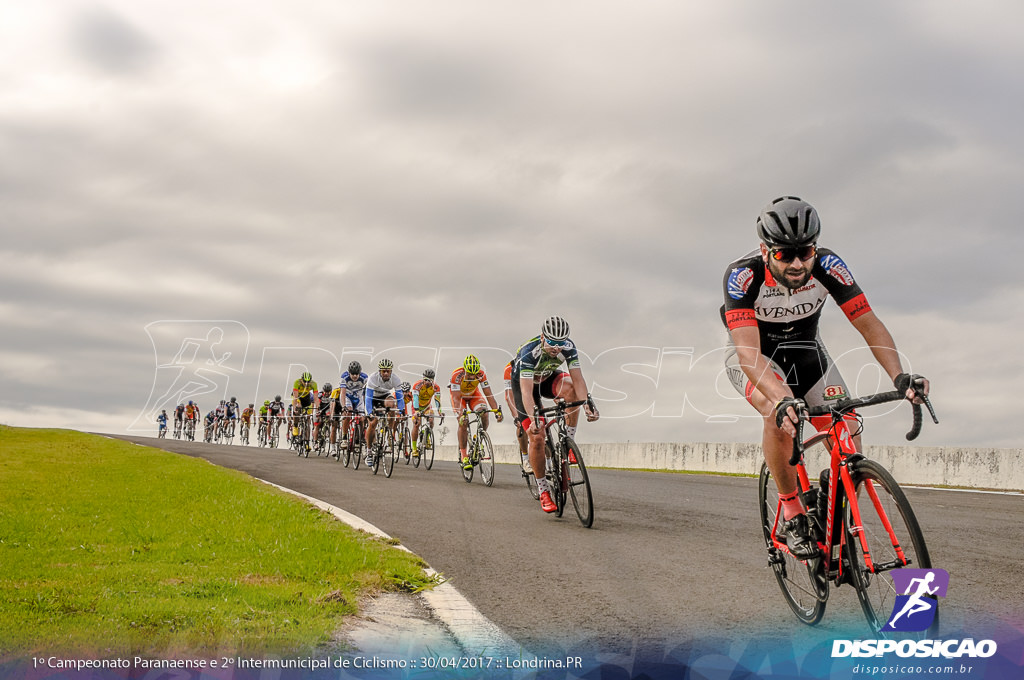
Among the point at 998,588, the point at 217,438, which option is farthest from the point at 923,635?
the point at 217,438

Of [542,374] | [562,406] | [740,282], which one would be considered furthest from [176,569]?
[542,374]

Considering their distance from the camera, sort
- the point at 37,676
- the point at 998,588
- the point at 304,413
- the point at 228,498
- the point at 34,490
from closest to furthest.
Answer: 1. the point at 37,676
2. the point at 998,588
3. the point at 228,498
4. the point at 34,490
5. the point at 304,413

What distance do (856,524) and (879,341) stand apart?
1.15m

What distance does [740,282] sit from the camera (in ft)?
17.1

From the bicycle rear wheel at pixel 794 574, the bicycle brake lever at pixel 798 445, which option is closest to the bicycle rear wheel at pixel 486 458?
the bicycle rear wheel at pixel 794 574

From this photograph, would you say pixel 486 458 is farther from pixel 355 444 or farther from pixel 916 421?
pixel 916 421

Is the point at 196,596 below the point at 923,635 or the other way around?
below

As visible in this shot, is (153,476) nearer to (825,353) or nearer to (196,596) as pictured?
(196,596)

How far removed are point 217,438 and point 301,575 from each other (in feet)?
149

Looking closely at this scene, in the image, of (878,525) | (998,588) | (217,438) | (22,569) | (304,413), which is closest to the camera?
(878,525)

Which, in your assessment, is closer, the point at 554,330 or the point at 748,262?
the point at 748,262

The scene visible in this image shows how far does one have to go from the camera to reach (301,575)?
6289 mm

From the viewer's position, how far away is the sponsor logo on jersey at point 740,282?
520 cm

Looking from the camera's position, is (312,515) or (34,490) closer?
(312,515)
